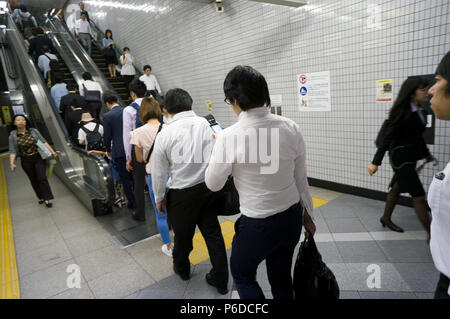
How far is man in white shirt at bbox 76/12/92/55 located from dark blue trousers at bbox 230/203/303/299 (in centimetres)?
1030

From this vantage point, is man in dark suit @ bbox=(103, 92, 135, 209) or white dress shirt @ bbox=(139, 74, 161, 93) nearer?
man in dark suit @ bbox=(103, 92, 135, 209)

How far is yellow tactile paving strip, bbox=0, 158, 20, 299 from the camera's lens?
254 centimetres

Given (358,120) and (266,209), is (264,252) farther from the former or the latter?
(358,120)

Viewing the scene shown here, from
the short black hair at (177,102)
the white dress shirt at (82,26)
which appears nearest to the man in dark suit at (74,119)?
the short black hair at (177,102)

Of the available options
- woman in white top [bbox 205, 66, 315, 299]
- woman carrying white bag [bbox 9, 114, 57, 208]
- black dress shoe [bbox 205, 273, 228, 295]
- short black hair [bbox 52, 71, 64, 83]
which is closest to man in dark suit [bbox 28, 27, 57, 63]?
short black hair [bbox 52, 71, 64, 83]

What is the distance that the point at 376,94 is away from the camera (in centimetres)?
358

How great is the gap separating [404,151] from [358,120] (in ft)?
4.35

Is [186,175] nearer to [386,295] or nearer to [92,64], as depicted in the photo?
[386,295]

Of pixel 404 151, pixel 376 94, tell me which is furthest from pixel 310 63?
pixel 404 151

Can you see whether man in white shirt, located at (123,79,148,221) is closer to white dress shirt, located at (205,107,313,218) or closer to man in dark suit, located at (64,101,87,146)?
man in dark suit, located at (64,101,87,146)

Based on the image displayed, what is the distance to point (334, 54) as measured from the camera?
3.90 metres

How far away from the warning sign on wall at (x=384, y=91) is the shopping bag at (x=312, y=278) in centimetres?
279

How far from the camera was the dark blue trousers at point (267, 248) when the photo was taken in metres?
1.37
